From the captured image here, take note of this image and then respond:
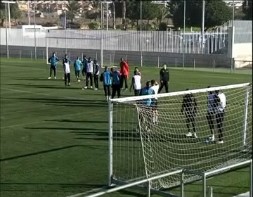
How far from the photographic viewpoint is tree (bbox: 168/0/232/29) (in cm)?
6950

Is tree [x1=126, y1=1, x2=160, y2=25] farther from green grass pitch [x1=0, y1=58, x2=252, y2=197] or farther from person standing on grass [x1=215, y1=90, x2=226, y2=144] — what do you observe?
person standing on grass [x1=215, y1=90, x2=226, y2=144]

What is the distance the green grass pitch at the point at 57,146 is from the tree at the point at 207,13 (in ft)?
147

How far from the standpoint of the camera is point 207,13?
7088cm

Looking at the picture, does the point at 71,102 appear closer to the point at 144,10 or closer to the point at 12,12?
the point at 144,10

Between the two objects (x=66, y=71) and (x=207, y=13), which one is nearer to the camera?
(x=66, y=71)

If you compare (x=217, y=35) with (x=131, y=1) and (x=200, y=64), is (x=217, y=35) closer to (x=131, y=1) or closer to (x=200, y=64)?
(x=200, y=64)

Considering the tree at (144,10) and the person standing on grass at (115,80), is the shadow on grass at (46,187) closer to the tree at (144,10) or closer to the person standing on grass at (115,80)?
the person standing on grass at (115,80)

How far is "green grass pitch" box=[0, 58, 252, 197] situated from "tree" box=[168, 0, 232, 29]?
44.9 meters

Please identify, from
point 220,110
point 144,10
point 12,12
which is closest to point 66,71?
point 220,110

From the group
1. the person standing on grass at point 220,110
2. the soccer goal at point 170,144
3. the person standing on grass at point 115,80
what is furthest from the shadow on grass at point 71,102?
the person standing on grass at point 220,110

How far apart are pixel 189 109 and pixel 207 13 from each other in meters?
57.1

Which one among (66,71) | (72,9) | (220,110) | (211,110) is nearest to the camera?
(220,110)

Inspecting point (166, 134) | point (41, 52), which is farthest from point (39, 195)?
point (41, 52)

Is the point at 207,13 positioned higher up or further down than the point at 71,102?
higher up
